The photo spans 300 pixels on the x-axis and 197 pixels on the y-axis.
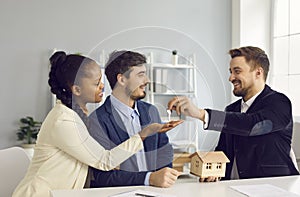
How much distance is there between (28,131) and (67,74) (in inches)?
100.0

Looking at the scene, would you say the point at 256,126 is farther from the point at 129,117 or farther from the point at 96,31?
the point at 96,31

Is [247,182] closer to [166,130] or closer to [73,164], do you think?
[166,130]

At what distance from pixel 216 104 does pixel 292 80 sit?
2.91 meters

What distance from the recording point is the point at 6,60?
12.9ft

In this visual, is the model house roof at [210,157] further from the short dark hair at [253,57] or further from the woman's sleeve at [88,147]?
the short dark hair at [253,57]

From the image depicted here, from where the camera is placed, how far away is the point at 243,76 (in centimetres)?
170

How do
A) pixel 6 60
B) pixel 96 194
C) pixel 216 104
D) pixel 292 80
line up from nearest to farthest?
pixel 96 194 → pixel 216 104 → pixel 6 60 → pixel 292 80

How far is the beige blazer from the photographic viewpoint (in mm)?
1448

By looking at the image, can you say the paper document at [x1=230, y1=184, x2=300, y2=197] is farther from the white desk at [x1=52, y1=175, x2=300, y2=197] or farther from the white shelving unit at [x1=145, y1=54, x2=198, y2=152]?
the white shelving unit at [x1=145, y1=54, x2=198, y2=152]

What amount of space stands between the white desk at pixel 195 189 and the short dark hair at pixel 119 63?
0.36 m

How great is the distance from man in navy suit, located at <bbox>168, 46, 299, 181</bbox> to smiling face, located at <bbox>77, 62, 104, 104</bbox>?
0.51 metres

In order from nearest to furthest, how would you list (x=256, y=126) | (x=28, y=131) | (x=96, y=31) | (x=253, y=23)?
(x=256, y=126)
(x=28, y=131)
(x=96, y=31)
(x=253, y=23)

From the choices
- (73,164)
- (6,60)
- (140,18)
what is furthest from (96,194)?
(140,18)

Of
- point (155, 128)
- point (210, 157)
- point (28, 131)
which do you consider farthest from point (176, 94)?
point (28, 131)
